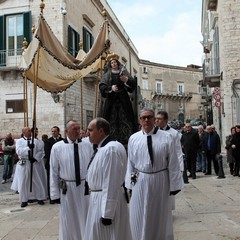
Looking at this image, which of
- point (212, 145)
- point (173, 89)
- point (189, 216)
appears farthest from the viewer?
point (173, 89)

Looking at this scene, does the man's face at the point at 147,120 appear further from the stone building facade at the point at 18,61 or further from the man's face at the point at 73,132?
the stone building facade at the point at 18,61

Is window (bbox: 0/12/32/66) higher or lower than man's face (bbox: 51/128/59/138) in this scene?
higher

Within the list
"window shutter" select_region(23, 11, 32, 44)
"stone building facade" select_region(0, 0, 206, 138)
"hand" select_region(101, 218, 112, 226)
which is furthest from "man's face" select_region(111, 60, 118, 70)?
"window shutter" select_region(23, 11, 32, 44)

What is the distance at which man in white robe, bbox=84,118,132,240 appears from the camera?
4.08 meters

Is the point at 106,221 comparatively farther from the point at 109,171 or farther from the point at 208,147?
the point at 208,147

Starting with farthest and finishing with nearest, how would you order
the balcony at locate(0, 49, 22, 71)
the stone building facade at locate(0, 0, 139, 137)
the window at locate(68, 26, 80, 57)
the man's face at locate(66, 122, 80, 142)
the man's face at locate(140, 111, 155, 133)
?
the window at locate(68, 26, 80, 57), the balcony at locate(0, 49, 22, 71), the stone building facade at locate(0, 0, 139, 137), the man's face at locate(66, 122, 80, 142), the man's face at locate(140, 111, 155, 133)

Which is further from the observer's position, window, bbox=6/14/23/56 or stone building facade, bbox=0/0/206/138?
window, bbox=6/14/23/56

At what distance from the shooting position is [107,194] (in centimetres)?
407

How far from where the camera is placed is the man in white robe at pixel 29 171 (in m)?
9.93

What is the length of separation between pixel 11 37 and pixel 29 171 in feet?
44.5

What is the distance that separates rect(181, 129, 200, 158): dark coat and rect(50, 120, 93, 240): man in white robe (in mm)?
8353

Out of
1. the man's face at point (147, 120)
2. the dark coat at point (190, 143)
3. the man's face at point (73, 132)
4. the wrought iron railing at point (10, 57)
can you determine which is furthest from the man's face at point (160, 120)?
the wrought iron railing at point (10, 57)

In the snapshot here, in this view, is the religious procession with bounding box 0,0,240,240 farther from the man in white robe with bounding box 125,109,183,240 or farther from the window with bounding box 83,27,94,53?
the window with bounding box 83,27,94,53

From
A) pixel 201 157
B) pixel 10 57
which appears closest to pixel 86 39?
pixel 10 57
